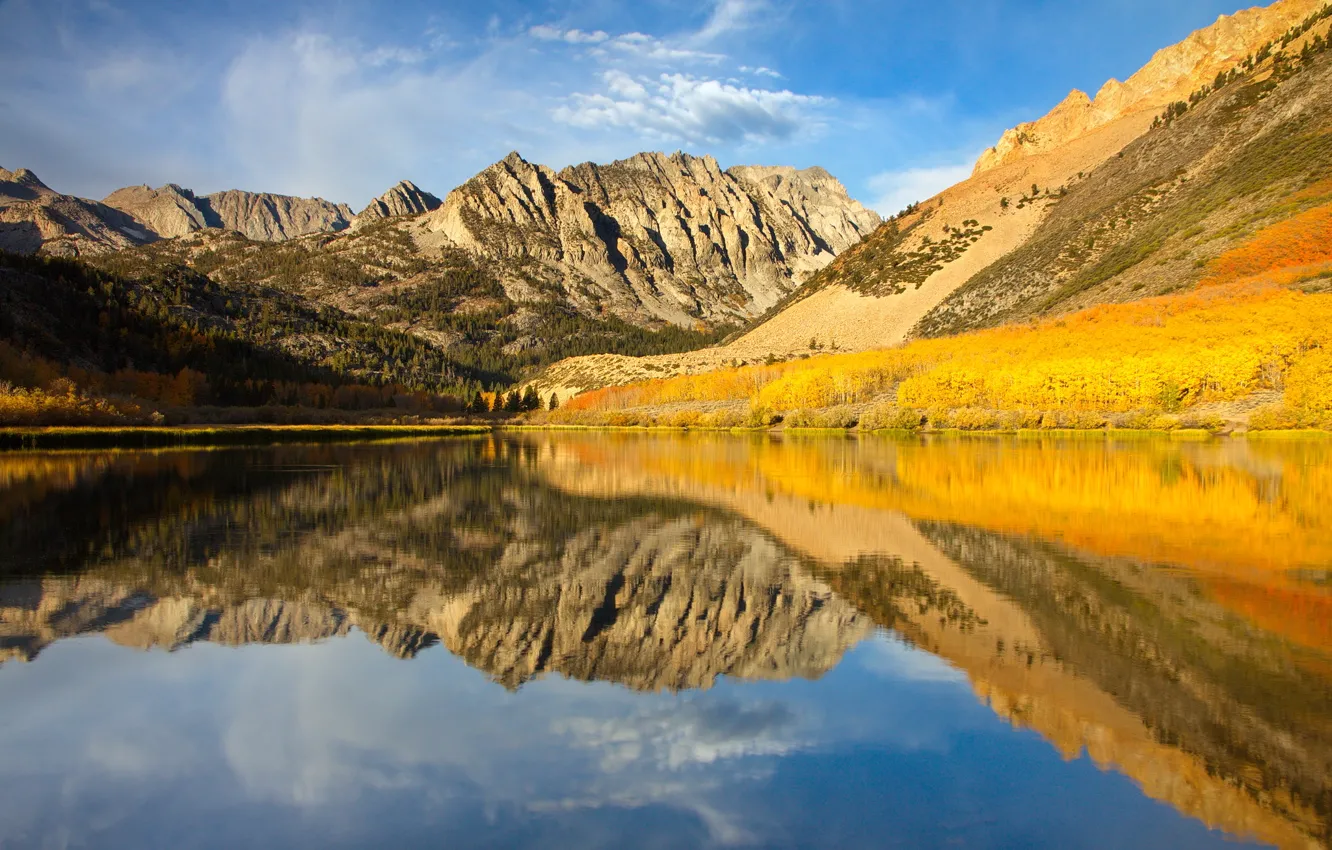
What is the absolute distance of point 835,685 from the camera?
8.73 m

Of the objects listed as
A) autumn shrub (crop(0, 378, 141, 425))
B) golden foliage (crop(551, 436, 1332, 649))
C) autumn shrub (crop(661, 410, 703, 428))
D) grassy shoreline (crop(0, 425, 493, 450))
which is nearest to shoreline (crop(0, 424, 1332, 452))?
grassy shoreline (crop(0, 425, 493, 450))

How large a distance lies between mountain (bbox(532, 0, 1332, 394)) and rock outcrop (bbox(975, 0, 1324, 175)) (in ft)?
1.38

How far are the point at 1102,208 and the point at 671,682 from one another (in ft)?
414

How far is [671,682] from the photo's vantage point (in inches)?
355

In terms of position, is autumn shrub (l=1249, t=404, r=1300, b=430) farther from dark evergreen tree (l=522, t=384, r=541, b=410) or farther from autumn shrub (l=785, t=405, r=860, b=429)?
dark evergreen tree (l=522, t=384, r=541, b=410)

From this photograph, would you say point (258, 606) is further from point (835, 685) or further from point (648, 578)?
point (835, 685)

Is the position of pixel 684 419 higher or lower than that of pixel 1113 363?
lower

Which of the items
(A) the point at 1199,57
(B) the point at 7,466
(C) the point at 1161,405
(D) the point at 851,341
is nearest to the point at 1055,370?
(C) the point at 1161,405

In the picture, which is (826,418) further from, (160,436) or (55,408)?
(55,408)

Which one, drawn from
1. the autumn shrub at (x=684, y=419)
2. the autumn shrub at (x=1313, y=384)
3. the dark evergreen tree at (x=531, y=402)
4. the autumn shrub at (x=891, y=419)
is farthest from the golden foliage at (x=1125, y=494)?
the dark evergreen tree at (x=531, y=402)

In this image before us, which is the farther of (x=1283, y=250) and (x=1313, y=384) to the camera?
(x=1283, y=250)

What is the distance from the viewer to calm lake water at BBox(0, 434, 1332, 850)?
597 centimetres

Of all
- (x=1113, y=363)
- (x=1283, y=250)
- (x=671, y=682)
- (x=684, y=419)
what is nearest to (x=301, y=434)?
(x=684, y=419)

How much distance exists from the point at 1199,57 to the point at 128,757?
218806 mm
